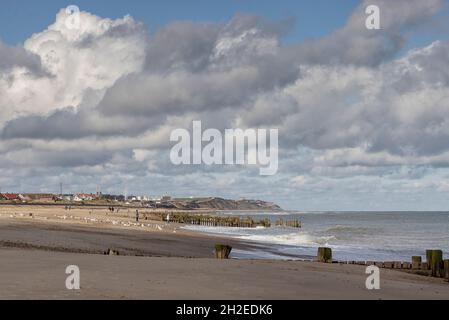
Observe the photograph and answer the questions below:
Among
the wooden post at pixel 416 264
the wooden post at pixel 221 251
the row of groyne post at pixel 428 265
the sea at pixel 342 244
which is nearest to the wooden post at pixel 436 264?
the row of groyne post at pixel 428 265

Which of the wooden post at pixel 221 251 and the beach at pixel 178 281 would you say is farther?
the wooden post at pixel 221 251

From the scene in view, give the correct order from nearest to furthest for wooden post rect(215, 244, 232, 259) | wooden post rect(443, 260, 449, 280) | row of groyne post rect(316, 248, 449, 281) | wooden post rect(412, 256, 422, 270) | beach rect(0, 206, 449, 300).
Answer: beach rect(0, 206, 449, 300) < wooden post rect(443, 260, 449, 280) < row of groyne post rect(316, 248, 449, 281) < wooden post rect(215, 244, 232, 259) < wooden post rect(412, 256, 422, 270)

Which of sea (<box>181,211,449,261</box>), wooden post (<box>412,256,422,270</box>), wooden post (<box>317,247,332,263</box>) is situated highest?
wooden post (<box>317,247,332,263</box>)

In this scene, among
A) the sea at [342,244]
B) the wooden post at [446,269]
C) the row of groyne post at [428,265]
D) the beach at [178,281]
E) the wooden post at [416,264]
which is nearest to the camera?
the beach at [178,281]

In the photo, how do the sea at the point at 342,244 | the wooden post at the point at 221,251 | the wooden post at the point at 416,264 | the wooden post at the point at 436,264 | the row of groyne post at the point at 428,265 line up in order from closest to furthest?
1. the row of groyne post at the point at 428,265
2. the wooden post at the point at 436,264
3. the wooden post at the point at 221,251
4. the wooden post at the point at 416,264
5. the sea at the point at 342,244

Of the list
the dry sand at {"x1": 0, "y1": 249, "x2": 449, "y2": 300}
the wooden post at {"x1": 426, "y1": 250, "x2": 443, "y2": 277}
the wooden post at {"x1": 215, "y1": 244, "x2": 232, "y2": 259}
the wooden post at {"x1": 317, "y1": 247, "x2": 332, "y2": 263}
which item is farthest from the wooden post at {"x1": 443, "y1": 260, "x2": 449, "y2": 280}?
the wooden post at {"x1": 215, "y1": 244, "x2": 232, "y2": 259}

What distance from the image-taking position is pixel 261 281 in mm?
17453

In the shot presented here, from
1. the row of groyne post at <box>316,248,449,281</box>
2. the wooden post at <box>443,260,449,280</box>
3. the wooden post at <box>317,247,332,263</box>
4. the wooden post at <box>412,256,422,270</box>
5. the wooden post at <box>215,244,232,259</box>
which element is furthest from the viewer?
the wooden post at <box>412,256,422,270</box>

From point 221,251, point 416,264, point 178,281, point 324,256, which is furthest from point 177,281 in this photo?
point 416,264

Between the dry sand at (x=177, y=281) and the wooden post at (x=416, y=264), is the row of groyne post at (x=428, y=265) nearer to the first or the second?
the wooden post at (x=416, y=264)

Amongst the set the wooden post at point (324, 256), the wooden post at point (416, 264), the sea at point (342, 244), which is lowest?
the sea at point (342, 244)

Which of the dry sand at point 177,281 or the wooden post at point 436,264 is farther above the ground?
the dry sand at point 177,281

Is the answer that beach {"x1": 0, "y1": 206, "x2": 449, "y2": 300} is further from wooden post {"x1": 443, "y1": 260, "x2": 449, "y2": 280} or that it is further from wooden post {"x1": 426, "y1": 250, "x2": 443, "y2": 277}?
wooden post {"x1": 426, "y1": 250, "x2": 443, "y2": 277}
